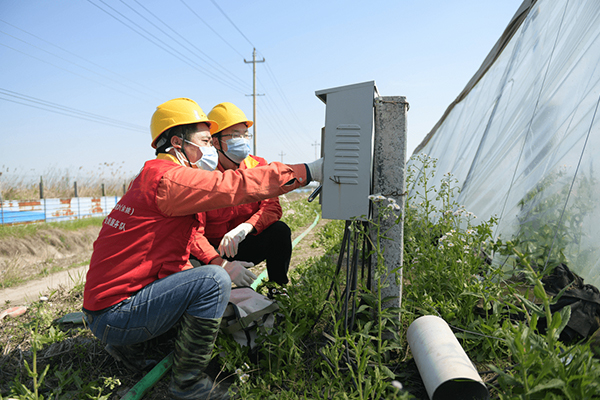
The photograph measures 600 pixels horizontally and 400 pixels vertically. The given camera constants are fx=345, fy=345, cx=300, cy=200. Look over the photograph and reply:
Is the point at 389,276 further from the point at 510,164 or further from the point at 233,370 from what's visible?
the point at 510,164

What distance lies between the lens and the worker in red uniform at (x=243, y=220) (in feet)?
10.3

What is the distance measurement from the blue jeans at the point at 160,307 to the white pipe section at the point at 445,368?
1.17 m

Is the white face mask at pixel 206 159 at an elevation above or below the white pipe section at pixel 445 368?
above

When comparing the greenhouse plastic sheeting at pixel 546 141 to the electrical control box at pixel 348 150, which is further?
the greenhouse plastic sheeting at pixel 546 141

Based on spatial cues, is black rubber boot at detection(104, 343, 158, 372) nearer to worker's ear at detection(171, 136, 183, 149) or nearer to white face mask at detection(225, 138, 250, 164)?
worker's ear at detection(171, 136, 183, 149)

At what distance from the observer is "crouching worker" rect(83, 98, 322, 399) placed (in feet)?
6.31

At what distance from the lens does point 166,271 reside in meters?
2.07

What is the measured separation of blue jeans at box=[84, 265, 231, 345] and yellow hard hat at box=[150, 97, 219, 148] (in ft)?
3.17

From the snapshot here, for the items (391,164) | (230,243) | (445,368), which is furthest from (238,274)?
(445,368)

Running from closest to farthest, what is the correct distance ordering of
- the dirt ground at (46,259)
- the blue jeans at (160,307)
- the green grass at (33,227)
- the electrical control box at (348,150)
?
the blue jeans at (160,307) → the electrical control box at (348,150) → the dirt ground at (46,259) → the green grass at (33,227)

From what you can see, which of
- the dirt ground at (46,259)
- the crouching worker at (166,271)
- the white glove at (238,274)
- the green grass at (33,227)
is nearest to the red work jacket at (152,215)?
the crouching worker at (166,271)

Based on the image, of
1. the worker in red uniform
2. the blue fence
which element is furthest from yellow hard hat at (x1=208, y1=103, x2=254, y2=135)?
the blue fence

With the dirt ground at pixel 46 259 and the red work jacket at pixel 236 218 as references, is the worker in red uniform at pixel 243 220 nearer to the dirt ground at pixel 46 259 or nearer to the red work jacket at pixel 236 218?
the red work jacket at pixel 236 218

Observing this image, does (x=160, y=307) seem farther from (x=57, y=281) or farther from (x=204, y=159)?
(x=57, y=281)
